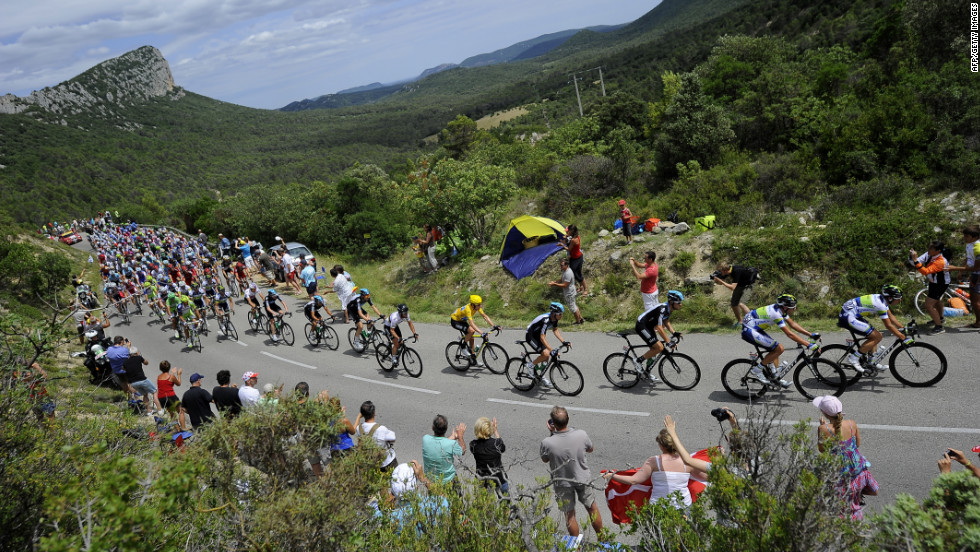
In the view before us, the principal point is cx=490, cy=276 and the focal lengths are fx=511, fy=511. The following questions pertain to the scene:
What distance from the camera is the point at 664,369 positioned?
29.6ft

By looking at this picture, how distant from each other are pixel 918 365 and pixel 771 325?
7.04 ft

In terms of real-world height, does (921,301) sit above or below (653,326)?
below

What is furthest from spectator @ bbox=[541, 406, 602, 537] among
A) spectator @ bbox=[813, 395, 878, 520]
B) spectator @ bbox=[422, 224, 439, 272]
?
spectator @ bbox=[422, 224, 439, 272]

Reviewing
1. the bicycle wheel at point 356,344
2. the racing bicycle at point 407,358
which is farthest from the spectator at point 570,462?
the bicycle wheel at point 356,344

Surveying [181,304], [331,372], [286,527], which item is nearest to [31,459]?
[286,527]

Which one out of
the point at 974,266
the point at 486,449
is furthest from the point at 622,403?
the point at 974,266

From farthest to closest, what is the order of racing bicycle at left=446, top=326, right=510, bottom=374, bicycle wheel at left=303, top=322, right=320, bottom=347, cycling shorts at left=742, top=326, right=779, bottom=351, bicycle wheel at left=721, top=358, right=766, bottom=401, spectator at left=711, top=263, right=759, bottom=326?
bicycle wheel at left=303, top=322, right=320, bottom=347
racing bicycle at left=446, top=326, right=510, bottom=374
spectator at left=711, top=263, right=759, bottom=326
bicycle wheel at left=721, top=358, right=766, bottom=401
cycling shorts at left=742, top=326, right=779, bottom=351

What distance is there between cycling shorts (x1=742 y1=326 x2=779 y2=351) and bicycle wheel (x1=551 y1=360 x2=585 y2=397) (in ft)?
9.59

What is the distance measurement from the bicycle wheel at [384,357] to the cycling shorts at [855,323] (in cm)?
904

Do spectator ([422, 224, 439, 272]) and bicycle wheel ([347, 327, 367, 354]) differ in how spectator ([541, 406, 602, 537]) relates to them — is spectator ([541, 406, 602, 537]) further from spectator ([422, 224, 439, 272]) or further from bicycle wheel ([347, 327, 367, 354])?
spectator ([422, 224, 439, 272])

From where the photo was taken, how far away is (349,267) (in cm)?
2652

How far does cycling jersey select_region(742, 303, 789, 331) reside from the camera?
25.1 feet

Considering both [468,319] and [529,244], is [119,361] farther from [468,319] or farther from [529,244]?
[529,244]

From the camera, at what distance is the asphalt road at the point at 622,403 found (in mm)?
6480
